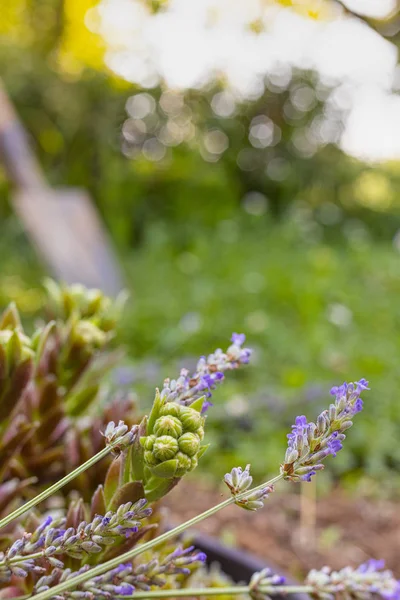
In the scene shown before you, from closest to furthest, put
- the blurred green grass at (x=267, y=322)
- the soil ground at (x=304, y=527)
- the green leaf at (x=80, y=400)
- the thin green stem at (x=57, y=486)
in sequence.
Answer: the thin green stem at (x=57, y=486) < the green leaf at (x=80, y=400) < the soil ground at (x=304, y=527) < the blurred green grass at (x=267, y=322)

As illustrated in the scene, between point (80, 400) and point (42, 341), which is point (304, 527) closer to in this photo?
point (80, 400)

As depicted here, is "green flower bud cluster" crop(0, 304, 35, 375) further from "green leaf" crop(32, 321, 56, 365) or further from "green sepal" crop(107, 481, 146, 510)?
"green sepal" crop(107, 481, 146, 510)

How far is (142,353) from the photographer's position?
13.5 ft

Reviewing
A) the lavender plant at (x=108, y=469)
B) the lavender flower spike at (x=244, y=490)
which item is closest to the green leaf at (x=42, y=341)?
the lavender plant at (x=108, y=469)

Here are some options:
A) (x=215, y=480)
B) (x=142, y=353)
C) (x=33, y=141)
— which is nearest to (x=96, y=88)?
(x=33, y=141)

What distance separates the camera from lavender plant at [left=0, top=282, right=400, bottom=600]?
1.79 feet

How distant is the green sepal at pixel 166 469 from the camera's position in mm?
547

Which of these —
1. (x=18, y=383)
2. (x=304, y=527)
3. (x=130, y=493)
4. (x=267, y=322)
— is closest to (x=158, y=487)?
(x=130, y=493)

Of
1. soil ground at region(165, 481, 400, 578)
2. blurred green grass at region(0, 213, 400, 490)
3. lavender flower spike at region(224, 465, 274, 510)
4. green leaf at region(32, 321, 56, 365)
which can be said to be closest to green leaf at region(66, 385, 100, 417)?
green leaf at region(32, 321, 56, 365)

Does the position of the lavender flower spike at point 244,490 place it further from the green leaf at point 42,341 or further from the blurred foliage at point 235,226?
the blurred foliage at point 235,226

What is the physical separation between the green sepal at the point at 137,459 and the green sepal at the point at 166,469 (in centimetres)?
3

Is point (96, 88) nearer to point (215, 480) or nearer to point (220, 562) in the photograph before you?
point (215, 480)

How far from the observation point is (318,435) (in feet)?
1.80

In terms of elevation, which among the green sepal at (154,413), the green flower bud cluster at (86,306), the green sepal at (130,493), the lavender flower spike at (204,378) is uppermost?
the green flower bud cluster at (86,306)
